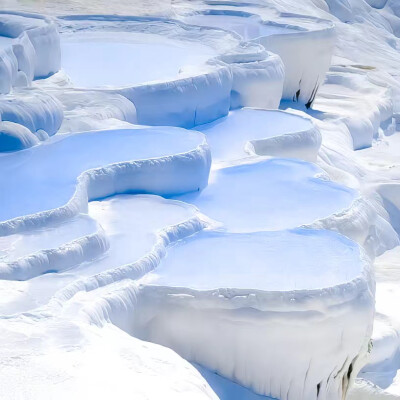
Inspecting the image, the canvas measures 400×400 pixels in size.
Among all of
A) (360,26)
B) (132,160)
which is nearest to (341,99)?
(360,26)

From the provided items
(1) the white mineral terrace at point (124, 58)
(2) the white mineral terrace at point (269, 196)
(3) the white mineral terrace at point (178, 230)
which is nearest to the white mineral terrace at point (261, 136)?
(3) the white mineral terrace at point (178, 230)

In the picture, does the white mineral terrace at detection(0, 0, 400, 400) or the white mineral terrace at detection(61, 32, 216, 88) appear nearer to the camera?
the white mineral terrace at detection(0, 0, 400, 400)

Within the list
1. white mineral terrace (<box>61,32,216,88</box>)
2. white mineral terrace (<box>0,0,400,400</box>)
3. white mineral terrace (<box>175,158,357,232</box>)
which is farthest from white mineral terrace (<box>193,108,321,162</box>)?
white mineral terrace (<box>61,32,216,88</box>)

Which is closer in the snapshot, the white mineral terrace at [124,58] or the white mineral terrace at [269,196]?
the white mineral terrace at [269,196]

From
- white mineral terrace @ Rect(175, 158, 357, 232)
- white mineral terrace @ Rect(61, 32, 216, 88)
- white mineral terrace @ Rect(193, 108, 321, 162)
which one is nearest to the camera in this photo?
white mineral terrace @ Rect(175, 158, 357, 232)

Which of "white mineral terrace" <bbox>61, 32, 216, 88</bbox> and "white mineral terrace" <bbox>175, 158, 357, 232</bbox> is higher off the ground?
"white mineral terrace" <bbox>175, 158, 357, 232</bbox>

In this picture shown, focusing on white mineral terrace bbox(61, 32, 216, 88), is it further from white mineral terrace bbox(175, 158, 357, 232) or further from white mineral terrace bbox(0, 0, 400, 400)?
white mineral terrace bbox(175, 158, 357, 232)

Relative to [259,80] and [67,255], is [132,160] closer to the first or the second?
[67,255]

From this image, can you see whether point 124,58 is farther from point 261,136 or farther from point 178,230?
point 178,230

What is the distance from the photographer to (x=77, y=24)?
7727 millimetres

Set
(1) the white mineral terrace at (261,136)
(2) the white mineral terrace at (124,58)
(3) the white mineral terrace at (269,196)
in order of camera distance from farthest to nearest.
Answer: (2) the white mineral terrace at (124,58)
(1) the white mineral terrace at (261,136)
(3) the white mineral terrace at (269,196)

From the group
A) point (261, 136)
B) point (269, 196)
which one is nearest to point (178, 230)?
point (269, 196)

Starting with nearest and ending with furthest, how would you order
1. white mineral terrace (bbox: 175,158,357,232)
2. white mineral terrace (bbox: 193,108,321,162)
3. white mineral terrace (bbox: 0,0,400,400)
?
white mineral terrace (bbox: 0,0,400,400) → white mineral terrace (bbox: 175,158,357,232) → white mineral terrace (bbox: 193,108,321,162)

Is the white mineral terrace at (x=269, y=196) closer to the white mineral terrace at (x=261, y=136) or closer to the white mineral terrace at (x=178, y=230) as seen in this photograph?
the white mineral terrace at (x=178, y=230)
